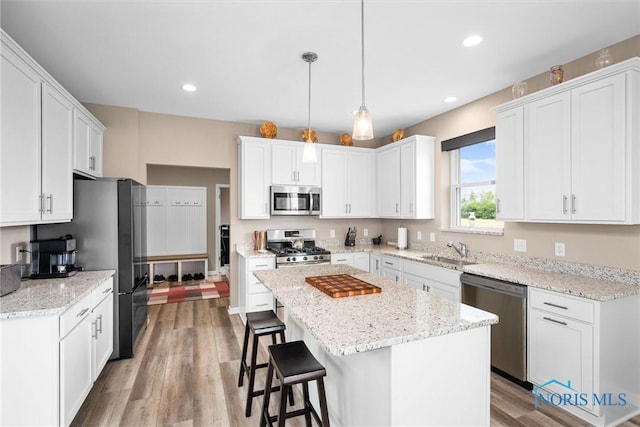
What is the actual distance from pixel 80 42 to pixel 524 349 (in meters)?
4.13

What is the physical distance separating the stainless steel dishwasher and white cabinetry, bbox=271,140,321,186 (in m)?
2.58

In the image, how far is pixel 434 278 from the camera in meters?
3.32

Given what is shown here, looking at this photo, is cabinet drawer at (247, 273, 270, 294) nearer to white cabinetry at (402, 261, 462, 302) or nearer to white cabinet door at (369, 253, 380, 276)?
white cabinet door at (369, 253, 380, 276)

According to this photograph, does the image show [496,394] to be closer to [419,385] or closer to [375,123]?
[419,385]

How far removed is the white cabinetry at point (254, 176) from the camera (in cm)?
421

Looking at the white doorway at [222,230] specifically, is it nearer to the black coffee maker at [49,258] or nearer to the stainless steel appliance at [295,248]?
the stainless steel appliance at [295,248]

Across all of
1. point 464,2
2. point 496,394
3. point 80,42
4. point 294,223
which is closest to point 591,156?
point 464,2

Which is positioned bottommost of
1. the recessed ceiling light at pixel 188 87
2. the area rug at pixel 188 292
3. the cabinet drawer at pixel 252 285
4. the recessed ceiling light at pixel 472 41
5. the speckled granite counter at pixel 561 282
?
the area rug at pixel 188 292

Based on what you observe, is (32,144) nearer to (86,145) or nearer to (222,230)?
(86,145)

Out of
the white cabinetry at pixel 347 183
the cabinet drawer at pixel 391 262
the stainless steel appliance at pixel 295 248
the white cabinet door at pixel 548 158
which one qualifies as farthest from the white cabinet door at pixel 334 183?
the white cabinet door at pixel 548 158

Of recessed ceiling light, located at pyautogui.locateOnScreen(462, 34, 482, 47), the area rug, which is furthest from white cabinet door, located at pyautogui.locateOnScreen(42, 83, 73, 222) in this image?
recessed ceiling light, located at pyautogui.locateOnScreen(462, 34, 482, 47)

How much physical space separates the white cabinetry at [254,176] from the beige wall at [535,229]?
218 centimetres

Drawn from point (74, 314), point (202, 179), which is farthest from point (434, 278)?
point (202, 179)

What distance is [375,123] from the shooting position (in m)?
4.52
